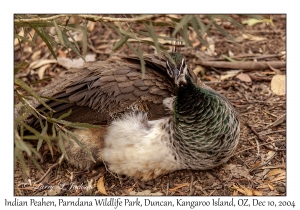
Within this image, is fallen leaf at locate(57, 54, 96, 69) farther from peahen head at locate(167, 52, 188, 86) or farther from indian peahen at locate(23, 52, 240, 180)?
peahen head at locate(167, 52, 188, 86)

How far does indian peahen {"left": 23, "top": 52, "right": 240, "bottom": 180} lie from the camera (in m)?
3.61

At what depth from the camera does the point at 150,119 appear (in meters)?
3.79

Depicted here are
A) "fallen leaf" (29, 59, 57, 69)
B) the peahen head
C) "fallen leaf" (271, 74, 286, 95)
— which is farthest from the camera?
"fallen leaf" (29, 59, 57, 69)

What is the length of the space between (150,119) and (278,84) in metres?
1.70

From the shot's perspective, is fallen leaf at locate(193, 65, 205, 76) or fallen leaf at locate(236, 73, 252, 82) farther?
fallen leaf at locate(193, 65, 205, 76)

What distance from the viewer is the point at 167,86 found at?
382cm

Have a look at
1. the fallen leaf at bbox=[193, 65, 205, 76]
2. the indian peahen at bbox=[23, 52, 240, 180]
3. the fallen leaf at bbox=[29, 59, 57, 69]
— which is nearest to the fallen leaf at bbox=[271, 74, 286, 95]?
the fallen leaf at bbox=[193, 65, 205, 76]

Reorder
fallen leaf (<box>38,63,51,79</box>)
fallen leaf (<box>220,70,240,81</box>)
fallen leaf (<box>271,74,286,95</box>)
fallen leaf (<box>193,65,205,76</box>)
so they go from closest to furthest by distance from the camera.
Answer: fallen leaf (<box>271,74,286,95</box>) < fallen leaf (<box>220,70,240,81</box>) < fallen leaf (<box>193,65,205,76</box>) < fallen leaf (<box>38,63,51,79</box>)

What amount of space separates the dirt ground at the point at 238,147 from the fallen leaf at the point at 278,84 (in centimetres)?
1

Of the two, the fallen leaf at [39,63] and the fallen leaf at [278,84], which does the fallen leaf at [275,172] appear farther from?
the fallen leaf at [39,63]

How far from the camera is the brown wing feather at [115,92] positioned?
376cm

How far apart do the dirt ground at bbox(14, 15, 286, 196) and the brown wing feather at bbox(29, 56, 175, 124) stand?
1.80 ft
